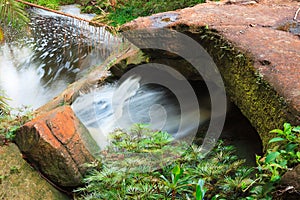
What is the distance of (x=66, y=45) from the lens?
858cm

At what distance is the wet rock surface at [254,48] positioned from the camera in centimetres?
231

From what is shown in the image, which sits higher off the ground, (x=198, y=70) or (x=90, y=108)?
(x=198, y=70)

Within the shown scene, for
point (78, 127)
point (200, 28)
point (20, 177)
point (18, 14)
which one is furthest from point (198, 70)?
point (18, 14)

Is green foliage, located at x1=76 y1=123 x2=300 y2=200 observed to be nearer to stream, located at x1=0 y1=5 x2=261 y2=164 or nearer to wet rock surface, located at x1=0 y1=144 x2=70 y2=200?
wet rock surface, located at x1=0 y1=144 x2=70 y2=200

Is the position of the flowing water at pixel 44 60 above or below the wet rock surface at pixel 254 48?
below

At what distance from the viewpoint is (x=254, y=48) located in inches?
111

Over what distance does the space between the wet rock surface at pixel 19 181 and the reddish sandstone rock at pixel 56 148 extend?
8 centimetres

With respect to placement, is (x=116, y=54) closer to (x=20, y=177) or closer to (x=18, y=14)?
(x=18, y=14)

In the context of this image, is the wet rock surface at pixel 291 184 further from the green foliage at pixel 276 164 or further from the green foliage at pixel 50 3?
the green foliage at pixel 50 3

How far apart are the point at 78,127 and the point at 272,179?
2.28 metres

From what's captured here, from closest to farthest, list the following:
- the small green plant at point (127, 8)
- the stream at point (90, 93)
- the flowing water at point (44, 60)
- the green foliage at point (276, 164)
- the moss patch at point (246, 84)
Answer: the green foliage at point (276, 164) < the moss patch at point (246, 84) < the stream at point (90, 93) < the flowing water at point (44, 60) < the small green plant at point (127, 8)

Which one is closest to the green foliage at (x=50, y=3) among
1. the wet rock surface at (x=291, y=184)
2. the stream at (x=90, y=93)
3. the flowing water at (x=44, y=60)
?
the stream at (x=90, y=93)

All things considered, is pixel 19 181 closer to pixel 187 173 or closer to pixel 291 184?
pixel 187 173

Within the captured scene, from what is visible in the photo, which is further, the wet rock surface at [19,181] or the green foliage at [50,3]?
the green foliage at [50,3]
